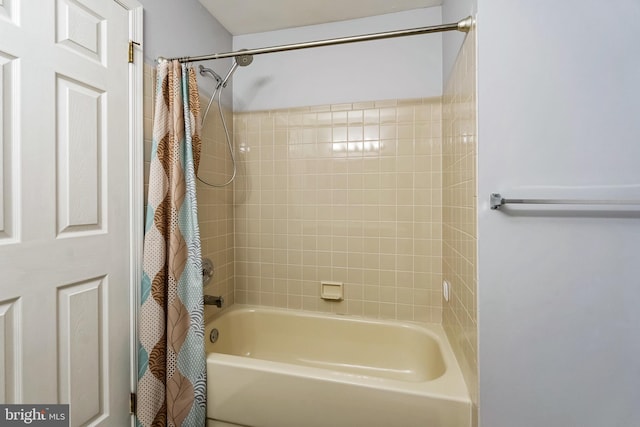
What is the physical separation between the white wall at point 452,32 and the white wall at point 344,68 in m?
0.09

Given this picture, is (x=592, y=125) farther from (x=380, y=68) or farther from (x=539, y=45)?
(x=380, y=68)

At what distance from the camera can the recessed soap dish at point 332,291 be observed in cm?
180

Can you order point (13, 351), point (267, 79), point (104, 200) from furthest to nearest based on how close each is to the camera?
point (267, 79), point (104, 200), point (13, 351)

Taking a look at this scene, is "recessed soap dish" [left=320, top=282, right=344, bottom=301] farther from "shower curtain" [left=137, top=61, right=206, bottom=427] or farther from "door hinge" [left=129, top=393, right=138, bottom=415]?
"door hinge" [left=129, top=393, right=138, bottom=415]

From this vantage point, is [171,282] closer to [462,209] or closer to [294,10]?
[462,209]

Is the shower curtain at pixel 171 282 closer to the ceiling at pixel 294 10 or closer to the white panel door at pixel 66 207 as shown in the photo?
the white panel door at pixel 66 207

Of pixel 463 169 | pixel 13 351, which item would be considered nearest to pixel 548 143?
pixel 463 169

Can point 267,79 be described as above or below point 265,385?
above

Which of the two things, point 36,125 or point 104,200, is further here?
point 104,200

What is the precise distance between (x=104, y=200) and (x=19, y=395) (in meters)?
0.66

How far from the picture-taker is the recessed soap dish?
1.80m

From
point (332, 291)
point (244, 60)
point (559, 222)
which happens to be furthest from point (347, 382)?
point (244, 60)

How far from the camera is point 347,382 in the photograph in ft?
3.58

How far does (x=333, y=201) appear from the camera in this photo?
1.81 meters
